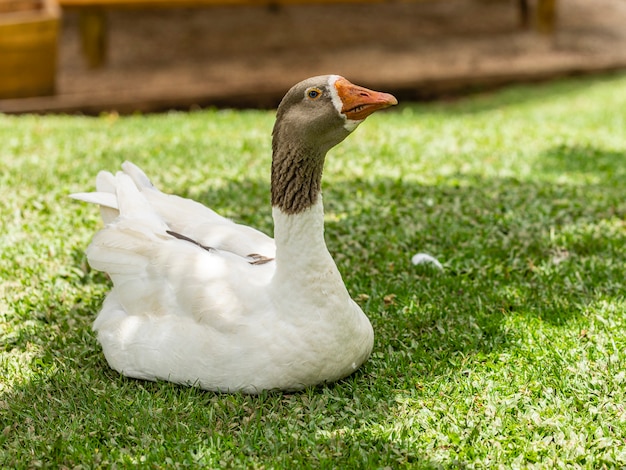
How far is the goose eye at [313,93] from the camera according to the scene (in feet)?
11.0

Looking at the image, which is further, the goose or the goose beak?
the goose

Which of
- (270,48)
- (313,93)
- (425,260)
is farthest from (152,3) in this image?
(313,93)

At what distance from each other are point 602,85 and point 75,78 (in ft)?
25.1

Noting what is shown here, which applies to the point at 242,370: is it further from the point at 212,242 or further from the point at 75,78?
the point at 75,78

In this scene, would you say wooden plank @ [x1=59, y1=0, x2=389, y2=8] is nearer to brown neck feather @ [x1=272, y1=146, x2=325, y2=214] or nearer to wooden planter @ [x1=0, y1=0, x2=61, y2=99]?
wooden planter @ [x1=0, y1=0, x2=61, y2=99]

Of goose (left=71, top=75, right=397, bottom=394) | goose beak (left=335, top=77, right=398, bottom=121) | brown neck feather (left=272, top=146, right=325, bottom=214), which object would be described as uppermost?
goose beak (left=335, top=77, right=398, bottom=121)

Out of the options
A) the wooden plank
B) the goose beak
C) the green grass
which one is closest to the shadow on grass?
the green grass

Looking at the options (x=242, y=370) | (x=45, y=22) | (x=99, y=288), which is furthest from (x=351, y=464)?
(x=45, y=22)

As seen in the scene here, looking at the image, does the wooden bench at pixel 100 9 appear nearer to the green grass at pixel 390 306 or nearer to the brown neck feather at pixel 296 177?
the green grass at pixel 390 306

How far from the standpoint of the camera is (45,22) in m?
9.24

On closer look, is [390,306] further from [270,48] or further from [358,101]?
[270,48]

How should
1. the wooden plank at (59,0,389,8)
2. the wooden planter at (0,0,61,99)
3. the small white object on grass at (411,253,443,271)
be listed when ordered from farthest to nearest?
the wooden plank at (59,0,389,8) → the wooden planter at (0,0,61,99) → the small white object on grass at (411,253,443,271)

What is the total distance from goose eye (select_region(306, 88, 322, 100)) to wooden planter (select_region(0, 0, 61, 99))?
22.6 feet

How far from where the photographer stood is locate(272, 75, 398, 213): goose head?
3.28 metres
